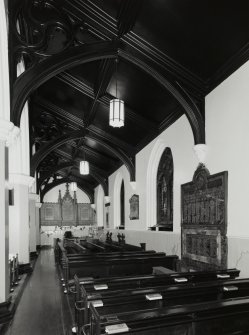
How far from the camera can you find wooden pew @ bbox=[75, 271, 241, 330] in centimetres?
288

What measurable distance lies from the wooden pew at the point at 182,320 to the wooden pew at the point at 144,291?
301 millimetres

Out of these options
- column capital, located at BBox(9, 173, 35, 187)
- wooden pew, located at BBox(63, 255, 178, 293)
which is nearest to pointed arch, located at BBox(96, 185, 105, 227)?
column capital, located at BBox(9, 173, 35, 187)

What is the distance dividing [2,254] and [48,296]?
1.97 meters

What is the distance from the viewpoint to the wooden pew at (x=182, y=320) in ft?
7.09

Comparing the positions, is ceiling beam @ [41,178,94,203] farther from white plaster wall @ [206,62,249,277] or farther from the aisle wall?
white plaster wall @ [206,62,249,277]

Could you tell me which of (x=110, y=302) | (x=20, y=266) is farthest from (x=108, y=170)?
(x=110, y=302)

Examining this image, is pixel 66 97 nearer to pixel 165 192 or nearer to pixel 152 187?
pixel 152 187

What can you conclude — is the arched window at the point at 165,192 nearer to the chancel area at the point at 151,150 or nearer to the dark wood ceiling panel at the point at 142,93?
the chancel area at the point at 151,150

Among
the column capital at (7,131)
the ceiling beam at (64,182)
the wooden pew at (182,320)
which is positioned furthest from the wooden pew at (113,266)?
the ceiling beam at (64,182)

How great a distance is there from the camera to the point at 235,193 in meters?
5.29

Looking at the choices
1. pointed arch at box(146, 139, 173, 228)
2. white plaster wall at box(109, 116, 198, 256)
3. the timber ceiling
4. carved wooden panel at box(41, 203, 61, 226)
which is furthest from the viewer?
carved wooden panel at box(41, 203, 61, 226)

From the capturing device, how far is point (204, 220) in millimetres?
6242

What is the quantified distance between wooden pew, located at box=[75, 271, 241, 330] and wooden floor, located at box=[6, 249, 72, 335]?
0.89 metres

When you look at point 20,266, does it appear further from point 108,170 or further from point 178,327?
point 108,170
